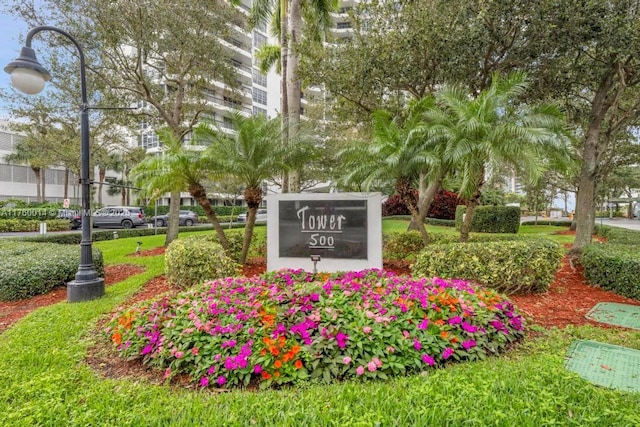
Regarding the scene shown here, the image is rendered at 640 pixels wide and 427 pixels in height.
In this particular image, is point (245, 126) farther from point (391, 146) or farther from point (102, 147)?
point (102, 147)

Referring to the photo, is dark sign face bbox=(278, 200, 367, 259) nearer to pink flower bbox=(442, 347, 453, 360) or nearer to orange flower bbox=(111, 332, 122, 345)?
pink flower bbox=(442, 347, 453, 360)

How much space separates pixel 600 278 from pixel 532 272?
172 centimetres

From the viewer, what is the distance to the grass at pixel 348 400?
2.33 meters

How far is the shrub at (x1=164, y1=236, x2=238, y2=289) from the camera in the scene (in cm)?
630

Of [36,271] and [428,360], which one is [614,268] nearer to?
[428,360]

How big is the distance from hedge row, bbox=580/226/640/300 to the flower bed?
131 inches

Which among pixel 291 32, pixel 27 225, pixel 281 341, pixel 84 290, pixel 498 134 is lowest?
pixel 84 290

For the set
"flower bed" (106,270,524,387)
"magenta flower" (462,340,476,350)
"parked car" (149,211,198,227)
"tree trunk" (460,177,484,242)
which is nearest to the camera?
"flower bed" (106,270,524,387)

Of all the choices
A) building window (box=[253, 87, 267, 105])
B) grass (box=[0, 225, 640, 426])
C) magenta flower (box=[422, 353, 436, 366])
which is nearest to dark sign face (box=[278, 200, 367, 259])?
magenta flower (box=[422, 353, 436, 366])

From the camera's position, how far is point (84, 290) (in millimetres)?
5988

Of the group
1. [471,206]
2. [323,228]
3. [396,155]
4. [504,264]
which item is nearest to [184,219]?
[323,228]

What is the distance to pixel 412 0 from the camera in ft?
26.2

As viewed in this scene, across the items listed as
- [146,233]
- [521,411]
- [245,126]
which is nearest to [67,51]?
[245,126]

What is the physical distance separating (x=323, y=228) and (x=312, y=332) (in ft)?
11.2
